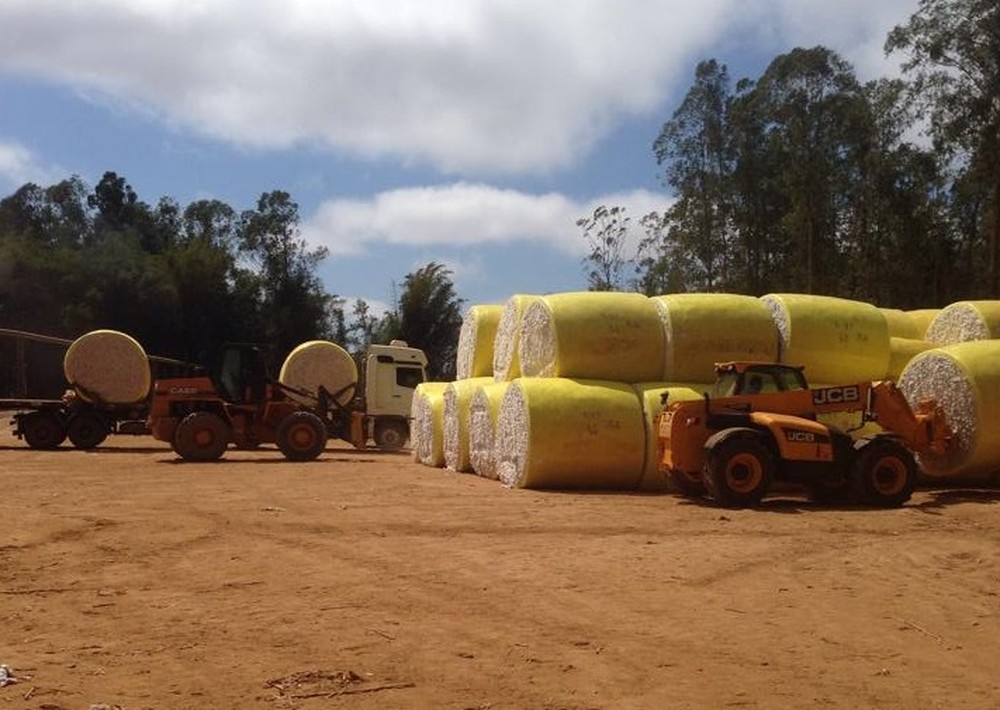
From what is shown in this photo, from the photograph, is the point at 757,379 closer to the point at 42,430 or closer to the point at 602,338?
the point at 602,338

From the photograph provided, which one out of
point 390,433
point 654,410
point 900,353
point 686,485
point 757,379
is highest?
point 900,353

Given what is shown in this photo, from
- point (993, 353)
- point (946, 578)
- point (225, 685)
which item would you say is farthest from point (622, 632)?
point (993, 353)

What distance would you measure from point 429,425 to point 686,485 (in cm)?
737

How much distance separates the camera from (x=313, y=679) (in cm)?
Answer: 564

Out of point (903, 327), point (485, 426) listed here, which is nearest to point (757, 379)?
point (485, 426)

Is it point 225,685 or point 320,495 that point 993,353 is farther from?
point 225,685

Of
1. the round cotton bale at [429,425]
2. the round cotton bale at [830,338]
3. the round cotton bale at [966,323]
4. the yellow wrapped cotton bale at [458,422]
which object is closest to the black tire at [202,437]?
the round cotton bale at [429,425]

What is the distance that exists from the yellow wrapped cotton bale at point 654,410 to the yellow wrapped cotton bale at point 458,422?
3623 millimetres

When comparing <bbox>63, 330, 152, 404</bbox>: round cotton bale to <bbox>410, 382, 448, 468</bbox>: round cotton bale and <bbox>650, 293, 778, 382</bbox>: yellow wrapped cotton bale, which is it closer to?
<bbox>410, 382, 448, 468</bbox>: round cotton bale

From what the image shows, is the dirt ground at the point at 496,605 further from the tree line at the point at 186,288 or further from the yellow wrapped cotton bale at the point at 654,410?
the tree line at the point at 186,288

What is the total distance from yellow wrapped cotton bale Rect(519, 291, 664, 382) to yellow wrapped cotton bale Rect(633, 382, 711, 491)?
0.34m

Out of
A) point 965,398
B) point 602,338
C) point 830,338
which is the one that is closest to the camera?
point 965,398

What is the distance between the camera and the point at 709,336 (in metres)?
15.2

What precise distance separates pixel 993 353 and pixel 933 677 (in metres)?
9.36
